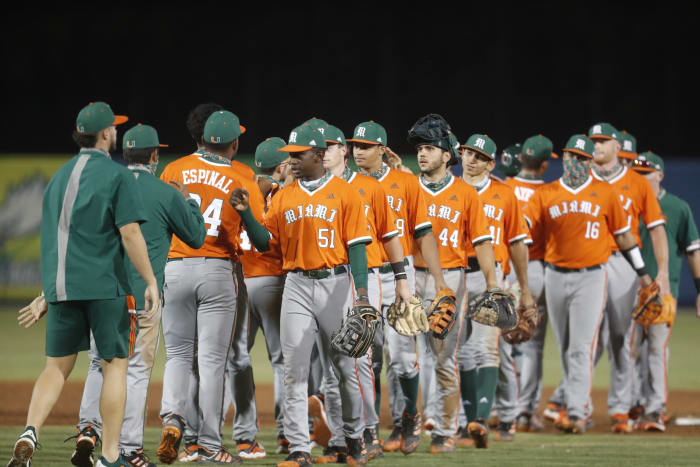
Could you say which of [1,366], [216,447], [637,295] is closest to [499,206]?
[637,295]

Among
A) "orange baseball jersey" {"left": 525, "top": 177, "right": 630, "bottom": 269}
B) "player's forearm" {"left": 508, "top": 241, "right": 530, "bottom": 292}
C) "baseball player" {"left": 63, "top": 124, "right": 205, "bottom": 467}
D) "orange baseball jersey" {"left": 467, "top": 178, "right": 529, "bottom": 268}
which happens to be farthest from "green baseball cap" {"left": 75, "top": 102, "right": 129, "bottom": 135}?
"orange baseball jersey" {"left": 525, "top": 177, "right": 630, "bottom": 269}

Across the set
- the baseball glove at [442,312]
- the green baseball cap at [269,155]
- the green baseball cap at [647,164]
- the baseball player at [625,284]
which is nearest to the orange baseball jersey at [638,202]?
the baseball player at [625,284]

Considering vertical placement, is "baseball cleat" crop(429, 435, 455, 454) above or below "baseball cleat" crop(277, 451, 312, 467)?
below

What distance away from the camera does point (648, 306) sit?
7.62 meters

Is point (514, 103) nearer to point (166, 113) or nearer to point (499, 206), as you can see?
point (166, 113)

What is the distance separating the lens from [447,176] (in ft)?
21.9

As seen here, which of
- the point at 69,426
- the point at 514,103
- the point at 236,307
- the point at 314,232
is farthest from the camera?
the point at 514,103

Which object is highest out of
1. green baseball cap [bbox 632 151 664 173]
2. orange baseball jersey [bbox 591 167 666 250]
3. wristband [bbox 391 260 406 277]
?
green baseball cap [bbox 632 151 664 173]

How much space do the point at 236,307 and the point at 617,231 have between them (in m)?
3.35

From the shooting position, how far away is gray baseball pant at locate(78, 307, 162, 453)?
5199mm

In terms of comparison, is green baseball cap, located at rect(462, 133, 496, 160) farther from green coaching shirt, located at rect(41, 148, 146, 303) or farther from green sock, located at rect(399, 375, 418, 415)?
green coaching shirt, located at rect(41, 148, 146, 303)

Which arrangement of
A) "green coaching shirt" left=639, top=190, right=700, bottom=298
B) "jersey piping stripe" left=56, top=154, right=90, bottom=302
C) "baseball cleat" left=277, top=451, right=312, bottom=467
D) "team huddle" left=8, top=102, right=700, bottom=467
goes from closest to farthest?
"jersey piping stripe" left=56, top=154, right=90, bottom=302, "team huddle" left=8, top=102, right=700, bottom=467, "baseball cleat" left=277, top=451, right=312, bottom=467, "green coaching shirt" left=639, top=190, right=700, bottom=298

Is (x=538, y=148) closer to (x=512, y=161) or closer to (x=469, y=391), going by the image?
(x=512, y=161)

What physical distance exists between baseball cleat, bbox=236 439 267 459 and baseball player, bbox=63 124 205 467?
0.93m
